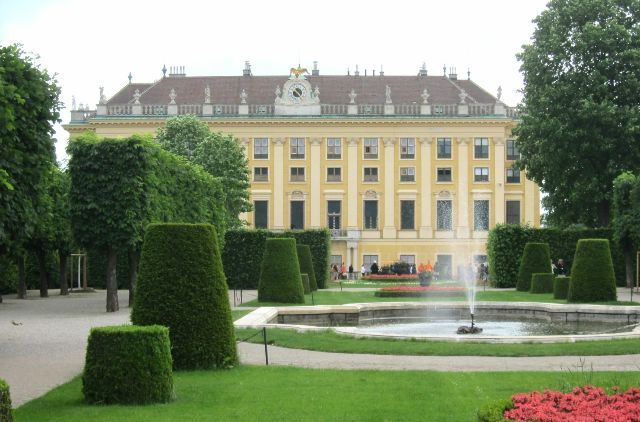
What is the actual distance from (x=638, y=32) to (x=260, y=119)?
110 feet

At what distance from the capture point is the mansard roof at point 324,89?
235 feet

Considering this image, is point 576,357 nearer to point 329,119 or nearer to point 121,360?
point 121,360

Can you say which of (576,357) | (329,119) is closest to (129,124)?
(329,119)

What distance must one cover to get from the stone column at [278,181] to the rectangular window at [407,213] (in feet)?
27.6

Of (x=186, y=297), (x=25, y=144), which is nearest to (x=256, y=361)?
(x=186, y=297)

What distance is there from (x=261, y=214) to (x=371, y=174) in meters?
8.28

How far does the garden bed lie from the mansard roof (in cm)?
3814

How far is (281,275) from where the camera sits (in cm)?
2842

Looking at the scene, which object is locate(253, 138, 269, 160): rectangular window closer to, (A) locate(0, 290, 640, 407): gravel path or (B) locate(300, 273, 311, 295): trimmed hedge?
(B) locate(300, 273, 311, 295): trimmed hedge

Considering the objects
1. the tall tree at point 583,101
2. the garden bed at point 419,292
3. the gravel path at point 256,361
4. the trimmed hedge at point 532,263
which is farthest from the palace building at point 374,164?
the gravel path at point 256,361

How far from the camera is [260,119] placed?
69.4 meters

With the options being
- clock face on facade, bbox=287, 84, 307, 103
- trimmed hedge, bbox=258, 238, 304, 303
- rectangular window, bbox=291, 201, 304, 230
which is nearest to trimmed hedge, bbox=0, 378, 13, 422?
trimmed hedge, bbox=258, 238, 304, 303

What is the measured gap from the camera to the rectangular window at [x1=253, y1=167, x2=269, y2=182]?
2763 inches

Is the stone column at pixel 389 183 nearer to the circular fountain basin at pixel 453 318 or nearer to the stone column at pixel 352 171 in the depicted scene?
the stone column at pixel 352 171
